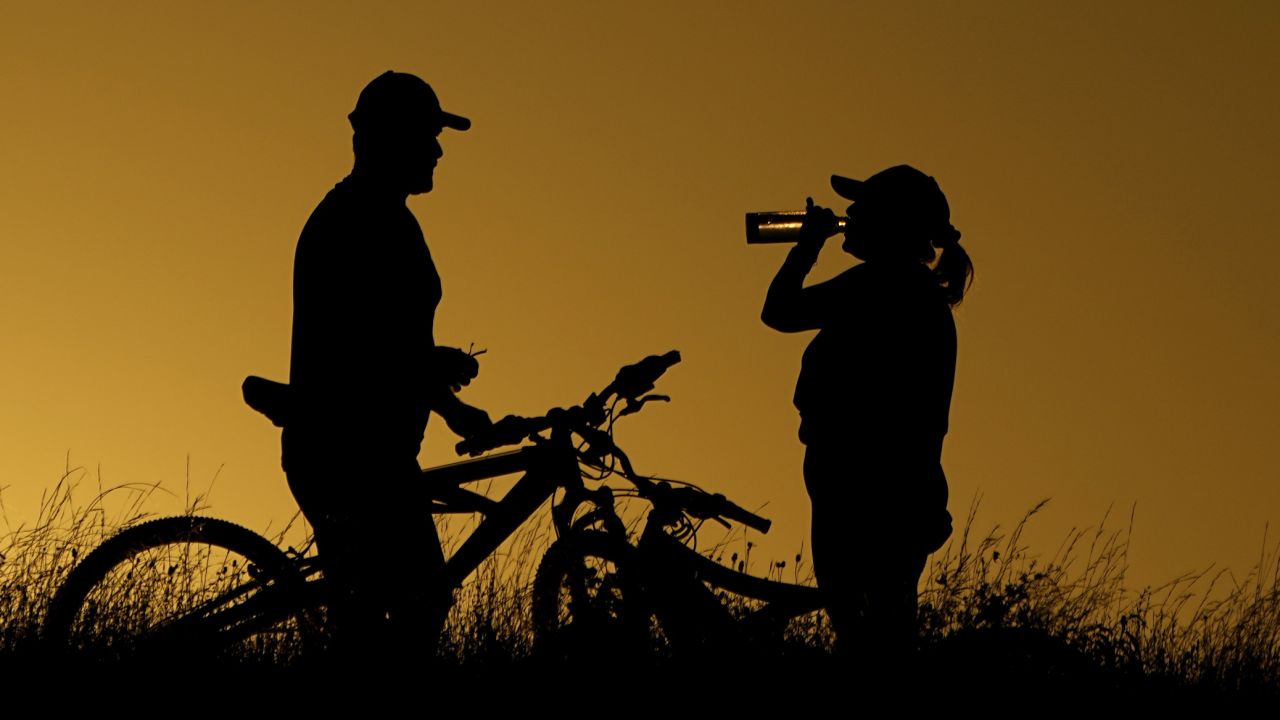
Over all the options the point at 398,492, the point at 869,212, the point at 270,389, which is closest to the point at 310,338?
the point at 270,389

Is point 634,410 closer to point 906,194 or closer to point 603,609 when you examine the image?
point 603,609

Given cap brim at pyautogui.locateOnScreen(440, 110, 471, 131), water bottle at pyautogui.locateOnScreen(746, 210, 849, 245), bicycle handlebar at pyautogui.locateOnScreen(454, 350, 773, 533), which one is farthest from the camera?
water bottle at pyautogui.locateOnScreen(746, 210, 849, 245)

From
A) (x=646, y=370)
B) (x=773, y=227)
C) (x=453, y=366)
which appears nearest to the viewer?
(x=646, y=370)

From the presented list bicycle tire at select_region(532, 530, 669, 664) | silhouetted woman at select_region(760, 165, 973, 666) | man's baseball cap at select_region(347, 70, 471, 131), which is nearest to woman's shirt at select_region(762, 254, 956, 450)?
silhouetted woman at select_region(760, 165, 973, 666)

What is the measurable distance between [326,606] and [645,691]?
40.1 inches

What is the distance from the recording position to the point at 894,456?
216 inches

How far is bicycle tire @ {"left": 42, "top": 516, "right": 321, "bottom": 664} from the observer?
5363mm

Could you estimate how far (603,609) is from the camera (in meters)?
5.16

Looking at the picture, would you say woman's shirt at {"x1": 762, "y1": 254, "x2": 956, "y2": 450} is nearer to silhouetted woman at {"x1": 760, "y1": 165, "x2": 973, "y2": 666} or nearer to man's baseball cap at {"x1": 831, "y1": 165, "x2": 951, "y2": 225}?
silhouetted woman at {"x1": 760, "y1": 165, "x2": 973, "y2": 666}

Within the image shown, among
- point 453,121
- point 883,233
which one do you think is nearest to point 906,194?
point 883,233

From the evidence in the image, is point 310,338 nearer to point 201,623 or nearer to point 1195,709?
point 201,623

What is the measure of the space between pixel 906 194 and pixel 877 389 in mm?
651

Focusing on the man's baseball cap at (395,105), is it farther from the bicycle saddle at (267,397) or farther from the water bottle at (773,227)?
the water bottle at (773,227)

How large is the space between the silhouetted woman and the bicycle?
25.5 inches
